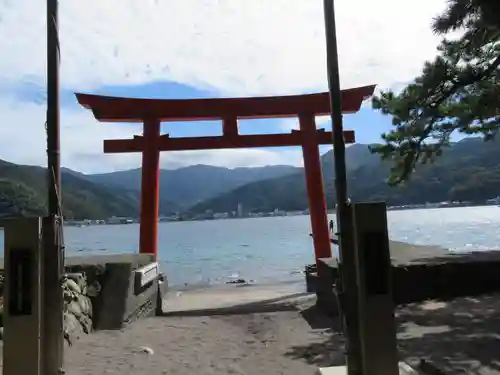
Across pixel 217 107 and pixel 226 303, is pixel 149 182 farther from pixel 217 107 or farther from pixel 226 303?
pixel 226 303

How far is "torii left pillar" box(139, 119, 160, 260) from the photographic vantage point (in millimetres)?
9945

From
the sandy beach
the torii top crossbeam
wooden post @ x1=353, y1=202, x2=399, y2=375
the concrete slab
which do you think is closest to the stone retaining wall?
the sandy beach

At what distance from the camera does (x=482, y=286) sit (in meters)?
6.00

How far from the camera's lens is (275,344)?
192 inches

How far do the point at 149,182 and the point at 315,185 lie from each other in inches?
126

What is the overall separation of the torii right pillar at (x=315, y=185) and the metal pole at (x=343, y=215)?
7021 mm

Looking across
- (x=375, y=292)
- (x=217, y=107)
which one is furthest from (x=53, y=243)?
(x=217, y=107)

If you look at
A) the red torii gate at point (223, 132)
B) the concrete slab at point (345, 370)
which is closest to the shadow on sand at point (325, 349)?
the concrete slab at point (345, 370)

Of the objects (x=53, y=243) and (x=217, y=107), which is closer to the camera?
(x=53, y=243)

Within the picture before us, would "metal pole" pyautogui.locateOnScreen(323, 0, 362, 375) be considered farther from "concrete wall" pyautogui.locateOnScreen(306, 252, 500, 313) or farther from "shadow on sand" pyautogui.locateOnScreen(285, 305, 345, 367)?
"concrete wall" pyautogui.locateOnScreen(306, 252, 500, 313)

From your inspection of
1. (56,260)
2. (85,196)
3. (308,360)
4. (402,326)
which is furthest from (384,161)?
(85,196)

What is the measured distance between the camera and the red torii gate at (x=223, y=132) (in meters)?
9.79

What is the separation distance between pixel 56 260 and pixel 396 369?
187 cm

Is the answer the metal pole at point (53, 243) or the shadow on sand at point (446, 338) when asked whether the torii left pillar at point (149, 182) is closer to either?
the shadow on sand at point (446, 338)
